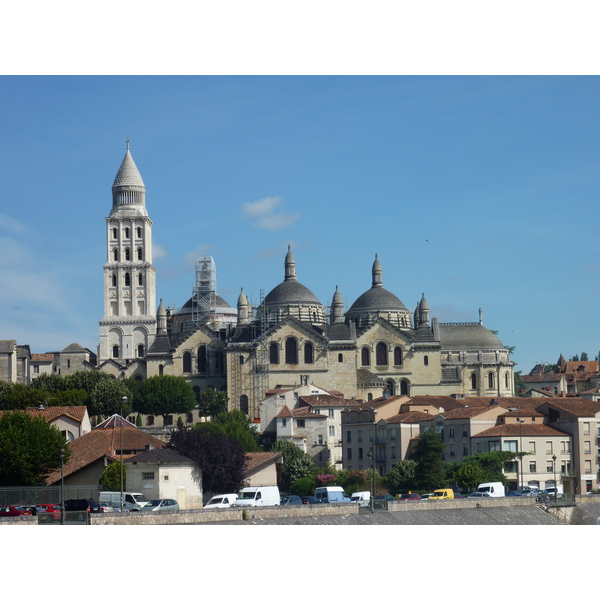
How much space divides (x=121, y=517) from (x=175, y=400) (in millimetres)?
56721

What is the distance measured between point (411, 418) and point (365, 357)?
30147 mm

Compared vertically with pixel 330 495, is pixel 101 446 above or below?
above

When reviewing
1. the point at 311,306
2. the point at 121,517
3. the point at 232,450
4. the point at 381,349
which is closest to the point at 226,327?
the point at 311,306

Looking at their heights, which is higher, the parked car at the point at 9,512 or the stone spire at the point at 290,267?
the stone spire at the point at 290,267

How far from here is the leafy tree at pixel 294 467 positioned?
219 feet

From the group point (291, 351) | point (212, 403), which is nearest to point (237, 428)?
point (212, 403)

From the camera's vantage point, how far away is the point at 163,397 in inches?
3573

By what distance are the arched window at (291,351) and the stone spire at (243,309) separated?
630cm

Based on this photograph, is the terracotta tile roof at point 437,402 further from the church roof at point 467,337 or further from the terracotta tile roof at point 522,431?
the church roof at point 467,337

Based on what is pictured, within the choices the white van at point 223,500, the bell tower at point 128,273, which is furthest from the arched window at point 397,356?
the white van at point 223,500

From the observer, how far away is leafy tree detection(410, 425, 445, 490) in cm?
5969

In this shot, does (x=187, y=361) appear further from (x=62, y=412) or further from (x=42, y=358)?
(x=62, y=412)

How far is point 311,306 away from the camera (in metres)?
106

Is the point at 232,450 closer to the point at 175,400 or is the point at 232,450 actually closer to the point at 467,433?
the point at 467,433
